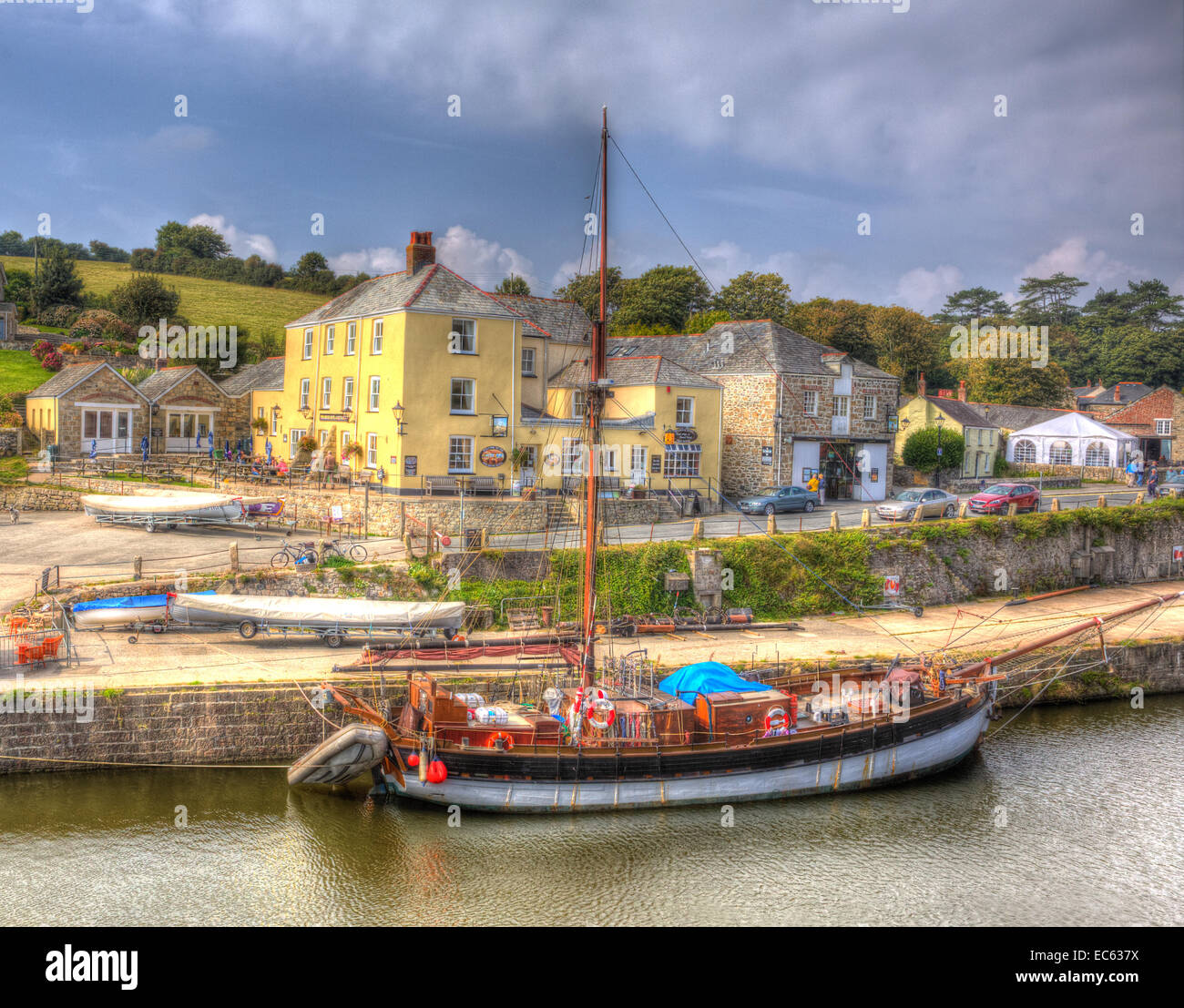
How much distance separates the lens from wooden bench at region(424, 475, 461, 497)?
113 feet

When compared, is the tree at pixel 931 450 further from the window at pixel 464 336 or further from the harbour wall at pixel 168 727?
the harbour wall at pixel 168 727

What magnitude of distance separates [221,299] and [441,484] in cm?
6547

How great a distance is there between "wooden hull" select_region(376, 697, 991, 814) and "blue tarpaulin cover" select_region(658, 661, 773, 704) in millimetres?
1333

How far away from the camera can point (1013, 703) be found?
26625 mm

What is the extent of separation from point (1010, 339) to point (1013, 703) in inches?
2566

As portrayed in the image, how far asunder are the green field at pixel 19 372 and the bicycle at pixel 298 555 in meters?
32.8

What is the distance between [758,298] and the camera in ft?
226

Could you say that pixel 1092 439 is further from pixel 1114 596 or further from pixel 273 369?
pixel 273 369

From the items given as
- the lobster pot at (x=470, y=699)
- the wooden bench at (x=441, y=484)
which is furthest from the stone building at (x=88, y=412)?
the lobster pot at (x=470, y=699)

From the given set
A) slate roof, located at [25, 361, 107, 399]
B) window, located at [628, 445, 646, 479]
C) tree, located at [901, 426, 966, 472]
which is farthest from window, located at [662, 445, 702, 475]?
slate roof, located at [25, 361, 107, 399]

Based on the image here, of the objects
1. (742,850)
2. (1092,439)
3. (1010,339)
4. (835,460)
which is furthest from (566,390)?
(1010,339)

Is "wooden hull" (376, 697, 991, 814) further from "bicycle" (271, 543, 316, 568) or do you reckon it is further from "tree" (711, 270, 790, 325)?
"tree" (711, 270, 790, 325)

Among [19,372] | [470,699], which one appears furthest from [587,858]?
[19,372]

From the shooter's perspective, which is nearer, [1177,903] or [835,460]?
[1177,903]
